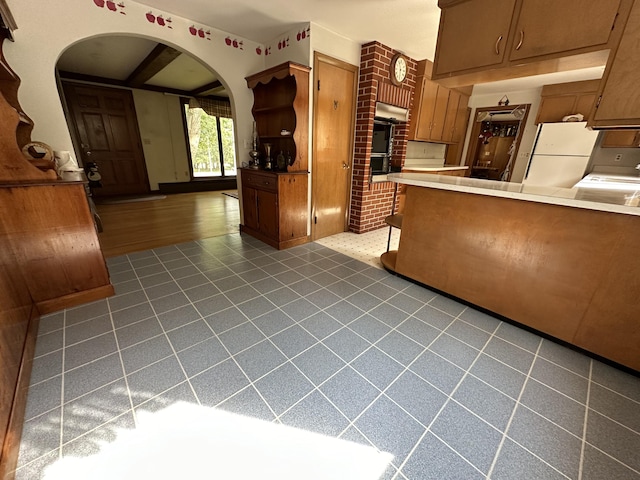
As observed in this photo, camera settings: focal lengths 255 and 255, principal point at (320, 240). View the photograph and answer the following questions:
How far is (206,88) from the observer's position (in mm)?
5496

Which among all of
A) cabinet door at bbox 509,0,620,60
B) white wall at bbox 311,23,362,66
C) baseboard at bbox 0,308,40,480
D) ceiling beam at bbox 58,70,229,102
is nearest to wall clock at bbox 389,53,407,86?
white wall at bbox 311,23,362,66

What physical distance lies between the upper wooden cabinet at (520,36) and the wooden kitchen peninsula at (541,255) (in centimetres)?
76

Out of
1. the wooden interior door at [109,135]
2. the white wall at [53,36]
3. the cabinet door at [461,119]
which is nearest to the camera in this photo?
the white wall at [53,36]

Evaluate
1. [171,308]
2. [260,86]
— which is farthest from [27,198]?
[260,86]

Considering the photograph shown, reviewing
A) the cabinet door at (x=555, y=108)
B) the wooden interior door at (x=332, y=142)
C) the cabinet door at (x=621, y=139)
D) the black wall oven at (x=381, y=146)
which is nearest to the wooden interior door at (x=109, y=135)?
the wooden interior door at (x=332, y=142)

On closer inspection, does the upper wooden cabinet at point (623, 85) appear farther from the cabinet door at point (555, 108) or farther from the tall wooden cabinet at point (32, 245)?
the cabinet door at point (555, 108)

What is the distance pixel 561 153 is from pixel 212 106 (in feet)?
22.7

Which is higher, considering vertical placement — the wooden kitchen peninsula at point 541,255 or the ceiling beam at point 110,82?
the ceiling beam at point 110,82

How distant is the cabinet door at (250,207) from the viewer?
327 centimetres

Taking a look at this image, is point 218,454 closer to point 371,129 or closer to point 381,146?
point 371,129

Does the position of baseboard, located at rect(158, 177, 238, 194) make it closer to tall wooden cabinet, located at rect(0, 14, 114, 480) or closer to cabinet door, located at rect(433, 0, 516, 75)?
tall wooden cabinet, located at rect(0, 14, 114, 480)

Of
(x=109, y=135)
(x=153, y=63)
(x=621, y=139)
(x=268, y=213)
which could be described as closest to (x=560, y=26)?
(x=268, y=213)

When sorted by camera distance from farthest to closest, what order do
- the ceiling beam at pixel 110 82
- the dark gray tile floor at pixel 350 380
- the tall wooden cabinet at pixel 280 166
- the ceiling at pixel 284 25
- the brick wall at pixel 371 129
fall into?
1. the ceiling beam at pixel 110 82
2. the brick wall at pixel 371 129
3. the tall wooden cabinet at pixel 280 166
4. the ceiling at pixel 284 25
5. the dark gray tile floor at pixel 350 380

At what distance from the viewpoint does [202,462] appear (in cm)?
100
